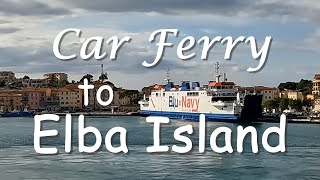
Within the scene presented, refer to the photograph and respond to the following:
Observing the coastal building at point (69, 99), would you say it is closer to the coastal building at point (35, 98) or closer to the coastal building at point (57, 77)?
the coastal building at point (35, 98)

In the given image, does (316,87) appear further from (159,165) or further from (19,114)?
(159,165)

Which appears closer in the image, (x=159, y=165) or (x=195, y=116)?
(x=159, y=165)

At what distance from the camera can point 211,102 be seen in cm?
2911

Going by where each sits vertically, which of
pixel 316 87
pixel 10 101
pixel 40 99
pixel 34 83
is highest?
pixel 34 83

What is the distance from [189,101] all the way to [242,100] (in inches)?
162

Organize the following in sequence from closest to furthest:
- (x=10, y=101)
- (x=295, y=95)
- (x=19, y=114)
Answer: (x=19, y=114) → (x=295, y=95) → (x=10, y=101)

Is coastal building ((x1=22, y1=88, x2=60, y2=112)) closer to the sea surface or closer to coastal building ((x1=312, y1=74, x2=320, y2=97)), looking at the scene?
coastal building ((x1=312, y1=74, x2=320, y2=97))

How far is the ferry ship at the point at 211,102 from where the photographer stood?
Answer: 27.7m

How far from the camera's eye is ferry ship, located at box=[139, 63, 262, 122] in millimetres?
27656

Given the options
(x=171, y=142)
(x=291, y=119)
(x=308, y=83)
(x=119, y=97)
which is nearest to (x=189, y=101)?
(x=291, y=119)

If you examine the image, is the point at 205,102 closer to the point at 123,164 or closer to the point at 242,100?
the point at 242,100

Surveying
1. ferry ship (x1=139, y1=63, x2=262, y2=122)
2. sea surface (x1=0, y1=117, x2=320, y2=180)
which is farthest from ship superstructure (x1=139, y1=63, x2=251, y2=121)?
sea surface (x1=0, y1=117, x2=320, y2=180)

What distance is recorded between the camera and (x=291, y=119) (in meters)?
34.1

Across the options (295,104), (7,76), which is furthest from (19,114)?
(7,76)
